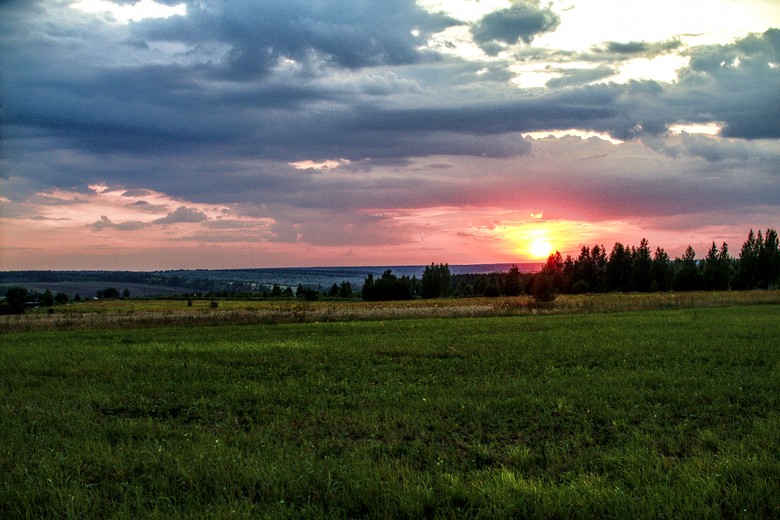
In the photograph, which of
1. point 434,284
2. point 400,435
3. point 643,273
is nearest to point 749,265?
point 643,273

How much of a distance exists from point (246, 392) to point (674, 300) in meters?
53.0

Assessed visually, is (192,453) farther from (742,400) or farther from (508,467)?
(742,400)

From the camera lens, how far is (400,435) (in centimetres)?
944

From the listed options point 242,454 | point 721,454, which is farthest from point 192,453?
point 721,454

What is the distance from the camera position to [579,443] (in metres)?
8.82

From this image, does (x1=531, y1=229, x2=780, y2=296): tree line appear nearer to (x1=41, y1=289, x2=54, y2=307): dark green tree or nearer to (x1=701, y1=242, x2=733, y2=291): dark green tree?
(x1=701, y1=242, x2=733, y2=291): dark green tree

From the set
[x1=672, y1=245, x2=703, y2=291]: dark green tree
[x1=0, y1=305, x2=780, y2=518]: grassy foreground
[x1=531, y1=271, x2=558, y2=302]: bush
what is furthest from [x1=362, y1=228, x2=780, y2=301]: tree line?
[x1=0, y1=305, x2=780, y2=518]: grassy foreground

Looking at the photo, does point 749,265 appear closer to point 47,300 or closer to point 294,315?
Result: point 294,315

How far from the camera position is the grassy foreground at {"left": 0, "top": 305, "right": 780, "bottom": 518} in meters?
6.50

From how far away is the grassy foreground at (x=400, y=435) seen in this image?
650cm

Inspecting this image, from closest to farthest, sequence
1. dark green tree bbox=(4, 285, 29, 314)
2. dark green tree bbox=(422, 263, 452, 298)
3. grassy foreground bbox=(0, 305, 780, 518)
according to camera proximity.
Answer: grassy foreground bbox=(0, 305, 780, 518), dark green tree bbox=(4, 285, 29, 314), dark green tree bbox=(422, 263, 452, 298)

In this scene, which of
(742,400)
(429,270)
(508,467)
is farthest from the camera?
(429,270)

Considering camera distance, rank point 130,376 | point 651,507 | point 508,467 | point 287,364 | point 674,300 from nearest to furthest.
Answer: point 651,507
point 508,467
point 130,376
point 287,364
point 674,300

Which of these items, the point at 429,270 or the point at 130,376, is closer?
the point at 130,376
